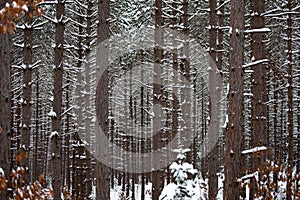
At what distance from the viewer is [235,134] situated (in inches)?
295

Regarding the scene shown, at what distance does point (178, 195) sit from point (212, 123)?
21.4 feet

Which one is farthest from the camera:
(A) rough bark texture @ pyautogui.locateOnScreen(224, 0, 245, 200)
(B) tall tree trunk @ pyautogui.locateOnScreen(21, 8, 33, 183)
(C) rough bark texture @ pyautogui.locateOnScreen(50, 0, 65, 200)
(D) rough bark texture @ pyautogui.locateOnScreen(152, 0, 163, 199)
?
(D) rough bark texture @ pyautogui.locateOnScreen(152, 0, 163, 199)

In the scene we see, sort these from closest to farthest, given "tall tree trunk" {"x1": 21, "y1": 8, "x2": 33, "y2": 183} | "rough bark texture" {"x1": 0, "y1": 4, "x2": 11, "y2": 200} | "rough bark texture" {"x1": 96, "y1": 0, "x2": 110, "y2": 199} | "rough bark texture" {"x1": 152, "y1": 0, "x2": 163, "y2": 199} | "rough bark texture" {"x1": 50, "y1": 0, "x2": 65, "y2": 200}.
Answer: "rough bark texture" {"x1": 0, "y1": 4, "x2": 11, "y2": 200}
"rough bark texture" {"x1": 96, "y1": 0, "x2": 110, "y2": 199}
"rough bark texture" {"x1": 50, "y1": 0, "x2": 65, "y2": 200}
"tall tree trunk" {"x1": 21, "y1": 8, "x2": 33, "y2": 183}
"rough bark texture" {"x1": 152, "y1": 0, "x2": 163, "y2": 199}

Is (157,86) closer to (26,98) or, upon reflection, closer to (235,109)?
(26,98)

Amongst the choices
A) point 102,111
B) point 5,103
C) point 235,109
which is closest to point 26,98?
point 102,111

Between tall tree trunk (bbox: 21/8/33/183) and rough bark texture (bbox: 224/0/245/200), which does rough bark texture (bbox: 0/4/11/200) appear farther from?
tall tree trunk (bbox: 21/8/33/183)

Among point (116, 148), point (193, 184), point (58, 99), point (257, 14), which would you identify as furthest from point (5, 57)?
point (116, 148)

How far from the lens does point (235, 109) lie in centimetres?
750

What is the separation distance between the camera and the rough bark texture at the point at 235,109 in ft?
24.4

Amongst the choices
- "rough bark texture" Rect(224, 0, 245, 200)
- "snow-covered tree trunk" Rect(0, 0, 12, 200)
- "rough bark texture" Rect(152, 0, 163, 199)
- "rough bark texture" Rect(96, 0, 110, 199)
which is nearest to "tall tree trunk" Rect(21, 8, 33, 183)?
"rough bark texture" Rect(96, 0, 110, 199)

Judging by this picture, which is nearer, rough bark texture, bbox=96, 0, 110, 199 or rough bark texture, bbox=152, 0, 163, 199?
rough bark texture, bbox=96, 0, 110, 199

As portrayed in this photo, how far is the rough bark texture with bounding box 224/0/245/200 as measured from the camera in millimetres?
7441

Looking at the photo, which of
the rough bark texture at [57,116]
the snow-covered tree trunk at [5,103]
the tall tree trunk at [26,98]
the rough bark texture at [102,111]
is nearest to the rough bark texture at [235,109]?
the rough bark texture at [102,111]

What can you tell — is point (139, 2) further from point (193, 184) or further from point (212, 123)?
point (193, 184)
